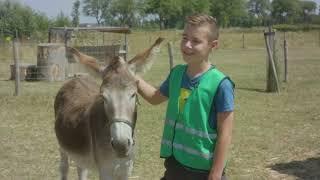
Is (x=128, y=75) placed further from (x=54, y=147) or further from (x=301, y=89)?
(x=301, y=89)

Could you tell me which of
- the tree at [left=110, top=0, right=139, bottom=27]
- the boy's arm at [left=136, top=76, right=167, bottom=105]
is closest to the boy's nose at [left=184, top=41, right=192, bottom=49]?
the boy's arm at [left=136, top=76, right=167, bottom=105]

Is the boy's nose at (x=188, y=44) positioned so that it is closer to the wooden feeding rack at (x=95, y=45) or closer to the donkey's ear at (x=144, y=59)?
the donkey's ear at (x=144, y=59)

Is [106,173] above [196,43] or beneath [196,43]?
beneath

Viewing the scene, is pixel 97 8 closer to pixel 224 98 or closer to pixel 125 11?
pixel 125 11

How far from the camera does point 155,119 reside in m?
11.2

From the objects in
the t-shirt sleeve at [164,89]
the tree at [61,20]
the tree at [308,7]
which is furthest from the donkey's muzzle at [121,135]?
the tree at [308,7]

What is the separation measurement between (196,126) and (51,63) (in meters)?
16.4

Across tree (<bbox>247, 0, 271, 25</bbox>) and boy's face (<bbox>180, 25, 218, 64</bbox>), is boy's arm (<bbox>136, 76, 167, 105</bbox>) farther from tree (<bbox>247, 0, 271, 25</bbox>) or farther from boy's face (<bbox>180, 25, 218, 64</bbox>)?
tree (<bbox>247, 0, 271, 25</bbox>)

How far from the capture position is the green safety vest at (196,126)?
303 centimetres

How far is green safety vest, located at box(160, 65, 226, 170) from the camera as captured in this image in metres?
3.03

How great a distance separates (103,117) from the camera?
4.50 meters

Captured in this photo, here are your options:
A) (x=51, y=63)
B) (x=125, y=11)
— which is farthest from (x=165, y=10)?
(x=51, y=63)

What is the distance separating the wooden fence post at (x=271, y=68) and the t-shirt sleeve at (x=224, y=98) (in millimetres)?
13474

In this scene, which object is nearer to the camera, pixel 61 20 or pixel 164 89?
pixel 164 89
